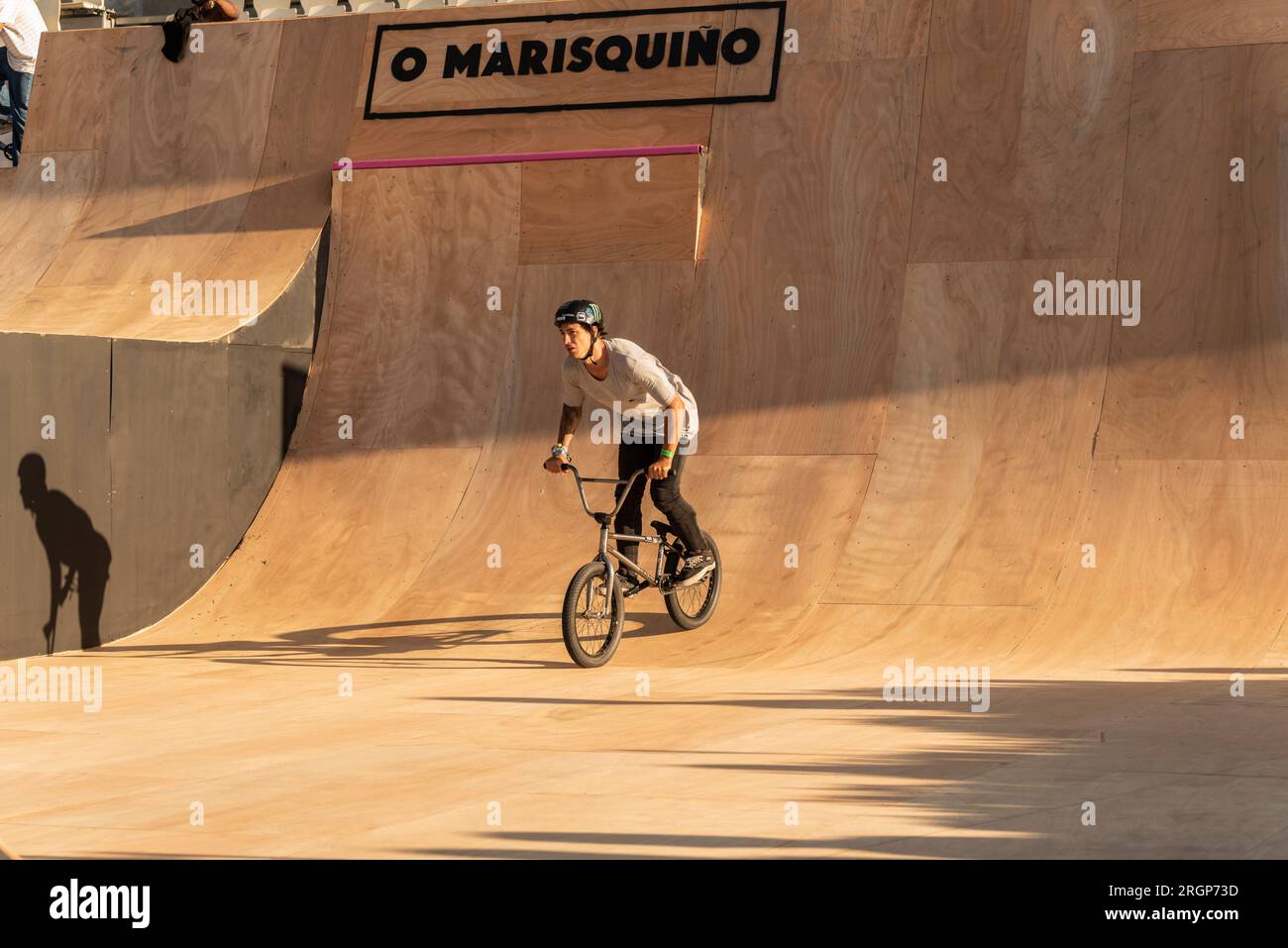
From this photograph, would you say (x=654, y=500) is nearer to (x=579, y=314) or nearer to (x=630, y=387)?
(x=630, y=387)

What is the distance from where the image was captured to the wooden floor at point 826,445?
24.7ft

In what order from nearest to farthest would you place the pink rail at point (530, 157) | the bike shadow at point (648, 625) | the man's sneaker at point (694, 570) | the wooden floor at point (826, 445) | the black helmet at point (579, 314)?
the wooden floor at point (826, 445) → the black helmet at point (579, 314) → the man's sneaker at point (694, 570) → the bike shadow at point (648, 625) → the pink rail at point (530, 157)

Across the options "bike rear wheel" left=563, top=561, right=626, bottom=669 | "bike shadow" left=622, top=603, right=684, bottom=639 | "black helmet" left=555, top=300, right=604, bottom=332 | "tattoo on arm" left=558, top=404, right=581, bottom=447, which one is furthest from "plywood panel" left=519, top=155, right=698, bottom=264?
"bike rear wheel" left=563, top=561, right=626, bottom=669

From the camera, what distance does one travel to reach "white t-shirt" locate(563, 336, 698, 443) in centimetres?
957

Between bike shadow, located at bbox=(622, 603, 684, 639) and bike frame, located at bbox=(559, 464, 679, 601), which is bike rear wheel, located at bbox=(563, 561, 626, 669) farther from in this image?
bike shadow, located at bbox=(622, 603, 684, 639)

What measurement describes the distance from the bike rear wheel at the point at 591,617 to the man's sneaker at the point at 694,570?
50cm

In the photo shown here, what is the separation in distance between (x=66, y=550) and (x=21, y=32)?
685 centimetres

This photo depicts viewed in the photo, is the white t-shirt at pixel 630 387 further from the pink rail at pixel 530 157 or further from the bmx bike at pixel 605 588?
the pink rail at pixel 530 157

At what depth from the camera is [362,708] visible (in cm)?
806

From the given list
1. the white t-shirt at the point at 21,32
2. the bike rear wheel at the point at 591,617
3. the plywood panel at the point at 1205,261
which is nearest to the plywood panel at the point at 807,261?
the plywood panel at the point at 1205,261

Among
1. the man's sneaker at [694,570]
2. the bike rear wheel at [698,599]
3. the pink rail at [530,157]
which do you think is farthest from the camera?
the pink rail at [530,157]

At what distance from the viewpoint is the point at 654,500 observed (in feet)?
32.7

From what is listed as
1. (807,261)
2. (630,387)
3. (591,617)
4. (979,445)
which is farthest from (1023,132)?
(591,617)

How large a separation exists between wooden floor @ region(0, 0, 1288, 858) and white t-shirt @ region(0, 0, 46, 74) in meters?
3.67
